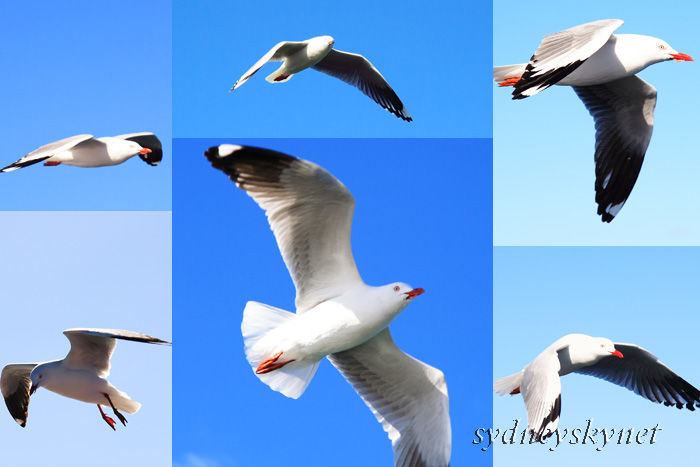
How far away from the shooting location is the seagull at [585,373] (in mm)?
3840

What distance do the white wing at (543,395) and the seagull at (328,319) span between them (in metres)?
0.39

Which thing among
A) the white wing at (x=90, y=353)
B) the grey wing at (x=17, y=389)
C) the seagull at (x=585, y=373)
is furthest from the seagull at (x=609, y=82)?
the grey wing at (x=17, y=389)

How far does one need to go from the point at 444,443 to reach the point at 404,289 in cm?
79

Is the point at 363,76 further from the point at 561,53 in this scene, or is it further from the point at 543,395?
the point at 543,395

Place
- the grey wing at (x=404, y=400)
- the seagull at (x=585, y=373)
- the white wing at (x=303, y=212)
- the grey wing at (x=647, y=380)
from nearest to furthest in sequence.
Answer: the white wing at (x=303, y=212), the grey wing at (x=404, y=400), the seagull at (x=585, y=373), the grey wing at (x=647, y=380)

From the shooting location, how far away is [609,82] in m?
4.63

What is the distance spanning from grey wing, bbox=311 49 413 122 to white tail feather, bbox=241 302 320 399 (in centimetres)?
274

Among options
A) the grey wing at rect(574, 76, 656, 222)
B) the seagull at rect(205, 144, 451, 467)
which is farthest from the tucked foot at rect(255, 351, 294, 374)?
the grey wing at rect(574, 76, 656, 222)

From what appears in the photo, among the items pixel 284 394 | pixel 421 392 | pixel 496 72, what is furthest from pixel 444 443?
pixel 496 72

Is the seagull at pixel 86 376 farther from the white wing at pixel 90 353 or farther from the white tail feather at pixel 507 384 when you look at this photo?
the white tail feather at pixel 507 384

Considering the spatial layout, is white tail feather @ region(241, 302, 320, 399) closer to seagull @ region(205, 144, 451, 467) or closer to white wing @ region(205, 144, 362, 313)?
seagull @ region(205, 144, 451, 467)

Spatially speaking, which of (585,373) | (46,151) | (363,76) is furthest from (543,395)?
(363,76)

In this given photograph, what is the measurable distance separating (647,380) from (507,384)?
80cm

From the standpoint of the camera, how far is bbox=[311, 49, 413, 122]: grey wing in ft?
19.5
